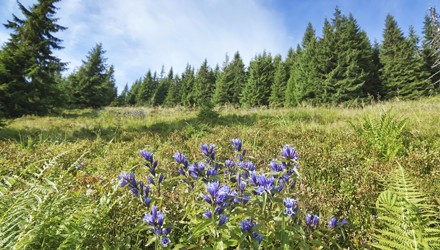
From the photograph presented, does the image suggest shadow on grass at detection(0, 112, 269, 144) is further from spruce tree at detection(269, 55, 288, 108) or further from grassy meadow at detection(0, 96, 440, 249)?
spruce tree at detection(269, 55, 288, 108)

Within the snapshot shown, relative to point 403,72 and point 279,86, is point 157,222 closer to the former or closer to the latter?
point 403,72

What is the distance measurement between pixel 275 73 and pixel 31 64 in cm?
3514

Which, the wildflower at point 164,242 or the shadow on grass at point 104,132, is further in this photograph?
the shadow on grass at point 104,132

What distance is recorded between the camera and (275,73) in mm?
42750

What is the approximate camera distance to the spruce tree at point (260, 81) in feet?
142

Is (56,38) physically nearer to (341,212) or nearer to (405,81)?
(341,212)

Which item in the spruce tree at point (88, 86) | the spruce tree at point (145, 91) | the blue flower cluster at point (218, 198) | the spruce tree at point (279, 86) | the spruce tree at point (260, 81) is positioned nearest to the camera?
the blue flower cluster at point (218, 198)

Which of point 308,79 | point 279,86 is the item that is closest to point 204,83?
point 279,86

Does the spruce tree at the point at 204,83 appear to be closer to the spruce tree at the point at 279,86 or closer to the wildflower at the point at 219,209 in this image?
the spruce tree at the point at 279,86

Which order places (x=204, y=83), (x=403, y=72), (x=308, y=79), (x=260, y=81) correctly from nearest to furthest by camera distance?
(x=308, y=79), (x=403, y=72), (x=260, y=81), (x=204, y=83)

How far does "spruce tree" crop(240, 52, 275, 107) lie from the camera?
4334cm

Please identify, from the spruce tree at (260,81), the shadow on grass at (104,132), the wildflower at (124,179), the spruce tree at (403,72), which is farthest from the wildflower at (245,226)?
the spruce tree at (260,81)

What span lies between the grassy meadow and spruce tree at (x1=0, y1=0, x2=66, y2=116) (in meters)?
9.54

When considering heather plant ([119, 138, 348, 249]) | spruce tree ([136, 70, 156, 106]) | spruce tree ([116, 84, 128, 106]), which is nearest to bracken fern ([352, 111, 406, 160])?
heather plant ([119, 138, 348, 249])
